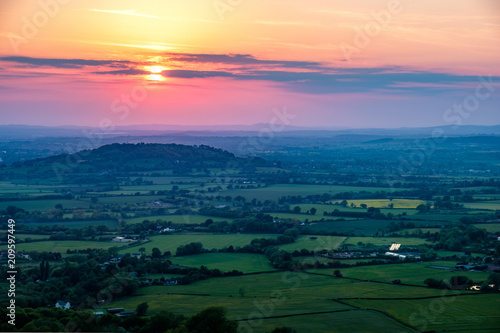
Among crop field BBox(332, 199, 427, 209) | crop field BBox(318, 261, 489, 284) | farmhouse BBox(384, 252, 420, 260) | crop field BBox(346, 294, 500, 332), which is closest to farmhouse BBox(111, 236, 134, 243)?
crop field BBox(318, 261, 489, 284)

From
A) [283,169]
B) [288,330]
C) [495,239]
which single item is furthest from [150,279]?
[283,169]

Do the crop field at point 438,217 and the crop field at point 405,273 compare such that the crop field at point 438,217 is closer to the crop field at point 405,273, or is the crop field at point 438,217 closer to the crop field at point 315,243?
the crop field at point 315,243

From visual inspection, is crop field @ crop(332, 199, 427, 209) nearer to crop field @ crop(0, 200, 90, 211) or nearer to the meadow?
the meadow

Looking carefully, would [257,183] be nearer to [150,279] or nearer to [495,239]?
[495,239]

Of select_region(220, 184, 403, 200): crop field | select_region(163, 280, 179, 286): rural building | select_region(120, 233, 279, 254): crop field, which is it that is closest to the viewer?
select_region(163, 280, 179, 286): rural building

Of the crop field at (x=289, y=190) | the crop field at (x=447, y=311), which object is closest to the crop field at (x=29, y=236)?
the crop field at (x=447, y=311)

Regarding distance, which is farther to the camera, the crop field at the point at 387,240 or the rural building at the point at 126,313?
the crop field at the point at 387,240
